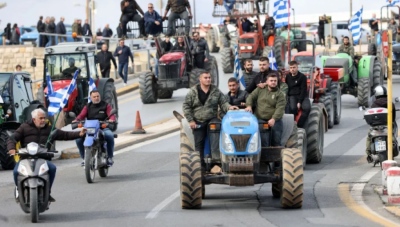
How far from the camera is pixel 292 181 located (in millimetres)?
16953

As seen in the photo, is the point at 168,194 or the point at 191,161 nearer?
the point at 191,161

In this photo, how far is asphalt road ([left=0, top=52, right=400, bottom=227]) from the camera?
16359 mm

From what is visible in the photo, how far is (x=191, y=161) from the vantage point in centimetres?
1712

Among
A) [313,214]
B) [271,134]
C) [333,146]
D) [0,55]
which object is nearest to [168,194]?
[271,134]

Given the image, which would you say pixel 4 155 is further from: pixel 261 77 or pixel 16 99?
pixel 261 77

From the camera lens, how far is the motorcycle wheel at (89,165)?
20766 millimetres

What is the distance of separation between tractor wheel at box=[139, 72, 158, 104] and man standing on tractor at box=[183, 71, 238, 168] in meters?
20.3

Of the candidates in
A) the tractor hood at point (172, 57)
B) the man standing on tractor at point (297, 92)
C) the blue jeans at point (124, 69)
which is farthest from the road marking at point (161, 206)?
the blue jeans at point (124, 69)

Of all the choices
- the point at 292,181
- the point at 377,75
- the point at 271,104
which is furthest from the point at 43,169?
the point at 377,75

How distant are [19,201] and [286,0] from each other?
29.8m

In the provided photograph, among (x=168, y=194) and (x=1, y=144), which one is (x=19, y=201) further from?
(x=1, y=144)

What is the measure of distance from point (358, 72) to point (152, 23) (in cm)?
816

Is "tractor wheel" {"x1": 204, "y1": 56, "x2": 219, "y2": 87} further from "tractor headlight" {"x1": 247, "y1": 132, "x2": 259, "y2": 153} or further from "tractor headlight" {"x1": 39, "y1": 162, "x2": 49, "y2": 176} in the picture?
"tractor headlight" {"x1": 39, "y1": 162, "x2": 49, "y2": 176}

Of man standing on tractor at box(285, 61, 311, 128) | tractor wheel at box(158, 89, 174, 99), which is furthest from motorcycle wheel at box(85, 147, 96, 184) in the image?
tractor wheel at box(158, 89, 174, 99)
